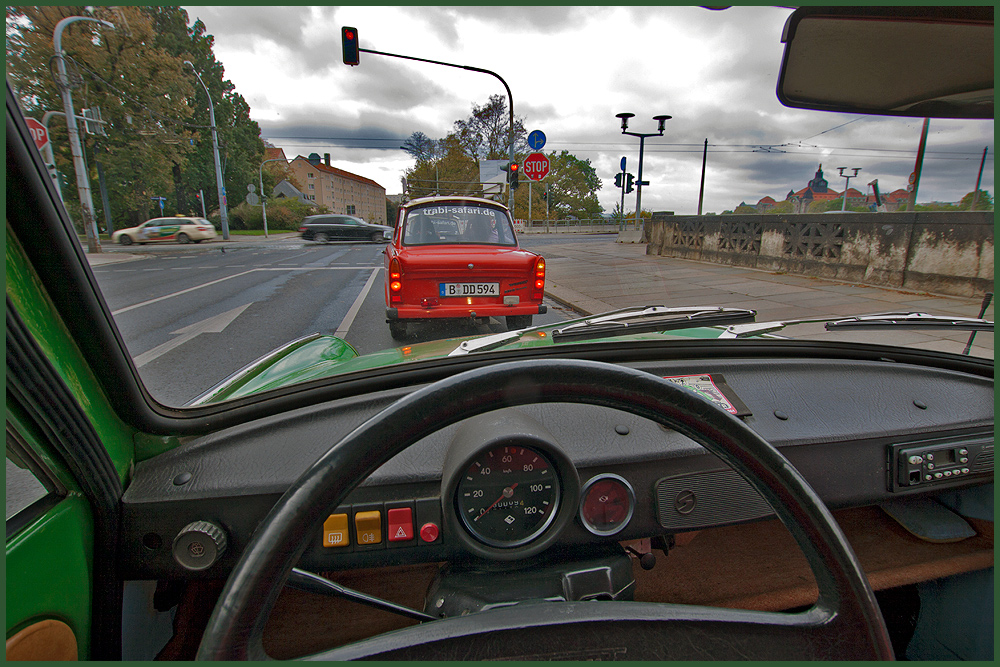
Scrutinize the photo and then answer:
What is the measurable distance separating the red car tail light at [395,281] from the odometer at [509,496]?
373 centimetres

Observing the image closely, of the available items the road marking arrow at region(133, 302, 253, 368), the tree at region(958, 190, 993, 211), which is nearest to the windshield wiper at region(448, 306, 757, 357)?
the tree at region(958, 190, 993, 211)

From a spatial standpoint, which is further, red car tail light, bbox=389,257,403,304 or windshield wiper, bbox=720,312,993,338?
red car tail light, bbox=389,257,403,304

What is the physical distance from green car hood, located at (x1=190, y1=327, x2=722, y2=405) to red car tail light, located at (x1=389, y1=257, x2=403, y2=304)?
2.43 metres

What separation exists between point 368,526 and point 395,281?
12.3 feet

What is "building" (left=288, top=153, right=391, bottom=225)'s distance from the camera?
75.5 inches

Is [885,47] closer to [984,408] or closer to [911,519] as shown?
[984,408]

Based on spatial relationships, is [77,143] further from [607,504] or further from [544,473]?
[607,504]

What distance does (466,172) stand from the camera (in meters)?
5.50

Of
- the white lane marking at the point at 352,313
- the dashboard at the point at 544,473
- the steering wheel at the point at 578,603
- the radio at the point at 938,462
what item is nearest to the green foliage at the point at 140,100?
the dashboard at the point at 544,473

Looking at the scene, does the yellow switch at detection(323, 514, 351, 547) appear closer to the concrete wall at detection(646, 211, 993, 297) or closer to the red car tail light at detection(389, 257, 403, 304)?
the concrete wall at detection(646, 211, 993, 297)

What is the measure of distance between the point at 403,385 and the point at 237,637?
890 millimetres

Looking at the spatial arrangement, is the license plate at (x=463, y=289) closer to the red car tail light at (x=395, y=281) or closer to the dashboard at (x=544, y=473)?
the red car tail light at (x=395, y=281)

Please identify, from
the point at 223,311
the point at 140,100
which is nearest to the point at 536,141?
the point at 223,311

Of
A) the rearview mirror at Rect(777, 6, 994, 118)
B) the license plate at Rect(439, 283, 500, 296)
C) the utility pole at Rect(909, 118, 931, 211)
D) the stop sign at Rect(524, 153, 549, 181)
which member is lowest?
the license plate at Rect(439, 283, 500, 296)
